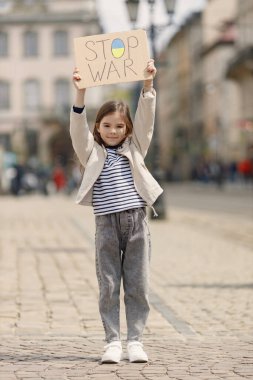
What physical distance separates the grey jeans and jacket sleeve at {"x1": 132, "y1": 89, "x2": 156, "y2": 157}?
0.40m

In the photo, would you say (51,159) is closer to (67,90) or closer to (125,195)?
(67,90)

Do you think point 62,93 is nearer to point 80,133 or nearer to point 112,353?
→ point 80,133

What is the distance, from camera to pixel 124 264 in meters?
7.34

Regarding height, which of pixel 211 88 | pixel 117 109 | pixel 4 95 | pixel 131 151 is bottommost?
pixel 4 95

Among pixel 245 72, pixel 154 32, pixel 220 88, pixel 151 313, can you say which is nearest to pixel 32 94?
pixel 220 88

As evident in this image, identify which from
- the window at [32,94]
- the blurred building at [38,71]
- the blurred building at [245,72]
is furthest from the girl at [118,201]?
the window at [32,94]

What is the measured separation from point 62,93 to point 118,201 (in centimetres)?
9731

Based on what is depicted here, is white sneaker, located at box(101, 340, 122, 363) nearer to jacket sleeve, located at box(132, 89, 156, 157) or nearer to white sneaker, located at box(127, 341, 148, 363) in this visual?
white sneaker, located at box(127, 341, 148, 363)

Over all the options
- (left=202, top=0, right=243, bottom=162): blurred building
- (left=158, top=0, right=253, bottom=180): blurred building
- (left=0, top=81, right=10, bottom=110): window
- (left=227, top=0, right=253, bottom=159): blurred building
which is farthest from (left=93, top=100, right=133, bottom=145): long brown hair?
(left=0, top=81, right=10, bottom=110): window

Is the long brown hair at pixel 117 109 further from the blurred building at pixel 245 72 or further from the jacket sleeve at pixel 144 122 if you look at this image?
the blurred building at pixel 245 72

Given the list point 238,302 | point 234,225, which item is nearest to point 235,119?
point 234,225

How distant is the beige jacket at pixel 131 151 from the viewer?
7285mm

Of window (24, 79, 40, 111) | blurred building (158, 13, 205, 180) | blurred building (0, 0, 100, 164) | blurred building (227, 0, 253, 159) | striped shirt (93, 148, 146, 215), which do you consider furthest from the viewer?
window (24, 79, 40, 111)

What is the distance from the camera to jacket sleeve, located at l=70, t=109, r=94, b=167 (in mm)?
7320
